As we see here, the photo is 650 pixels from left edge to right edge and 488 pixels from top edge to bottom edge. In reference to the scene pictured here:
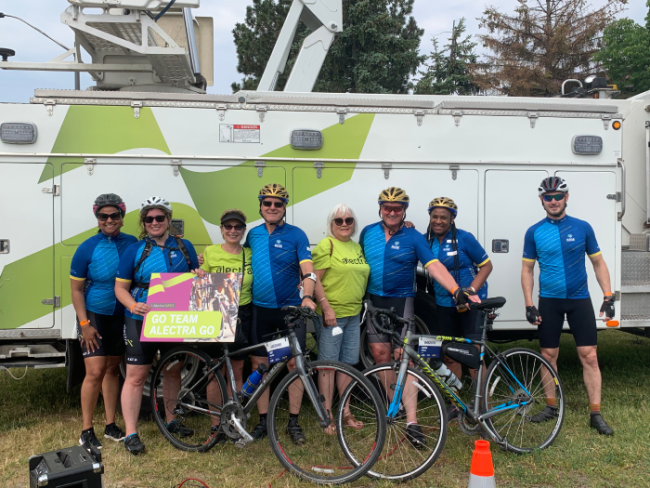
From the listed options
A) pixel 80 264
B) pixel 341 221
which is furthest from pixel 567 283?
pixel 80 264

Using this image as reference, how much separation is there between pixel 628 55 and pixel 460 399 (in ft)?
58.8

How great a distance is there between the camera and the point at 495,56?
22656 mm

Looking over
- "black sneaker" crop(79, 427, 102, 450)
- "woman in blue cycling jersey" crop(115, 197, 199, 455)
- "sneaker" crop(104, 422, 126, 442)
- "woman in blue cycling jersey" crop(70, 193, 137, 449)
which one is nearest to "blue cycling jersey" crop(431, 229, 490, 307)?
"woman in blue cycling jersey" crop(115, 197, 199, 455)

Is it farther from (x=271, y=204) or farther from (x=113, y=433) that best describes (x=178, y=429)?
(x=271, y=204)

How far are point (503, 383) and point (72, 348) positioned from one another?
141 inches

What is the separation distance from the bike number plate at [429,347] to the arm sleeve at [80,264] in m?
2.54

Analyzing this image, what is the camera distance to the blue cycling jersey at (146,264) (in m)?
3.91

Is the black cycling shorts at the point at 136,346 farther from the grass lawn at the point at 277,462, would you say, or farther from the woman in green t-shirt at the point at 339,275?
the woman in green t-shirt at the point at 339,275

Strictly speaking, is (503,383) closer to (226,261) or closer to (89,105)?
(226,261)

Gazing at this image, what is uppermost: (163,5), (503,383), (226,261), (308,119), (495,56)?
(495,56)

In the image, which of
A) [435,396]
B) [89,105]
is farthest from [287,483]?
[89,105]

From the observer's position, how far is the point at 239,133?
4.80 m

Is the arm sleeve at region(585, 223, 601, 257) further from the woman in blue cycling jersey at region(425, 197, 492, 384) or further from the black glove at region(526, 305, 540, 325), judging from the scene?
the woman in blue cycling jersey at region(425, 197, 492, 384)

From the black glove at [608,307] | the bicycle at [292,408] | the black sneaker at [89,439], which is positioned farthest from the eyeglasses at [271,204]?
the black glove at [608,307]
